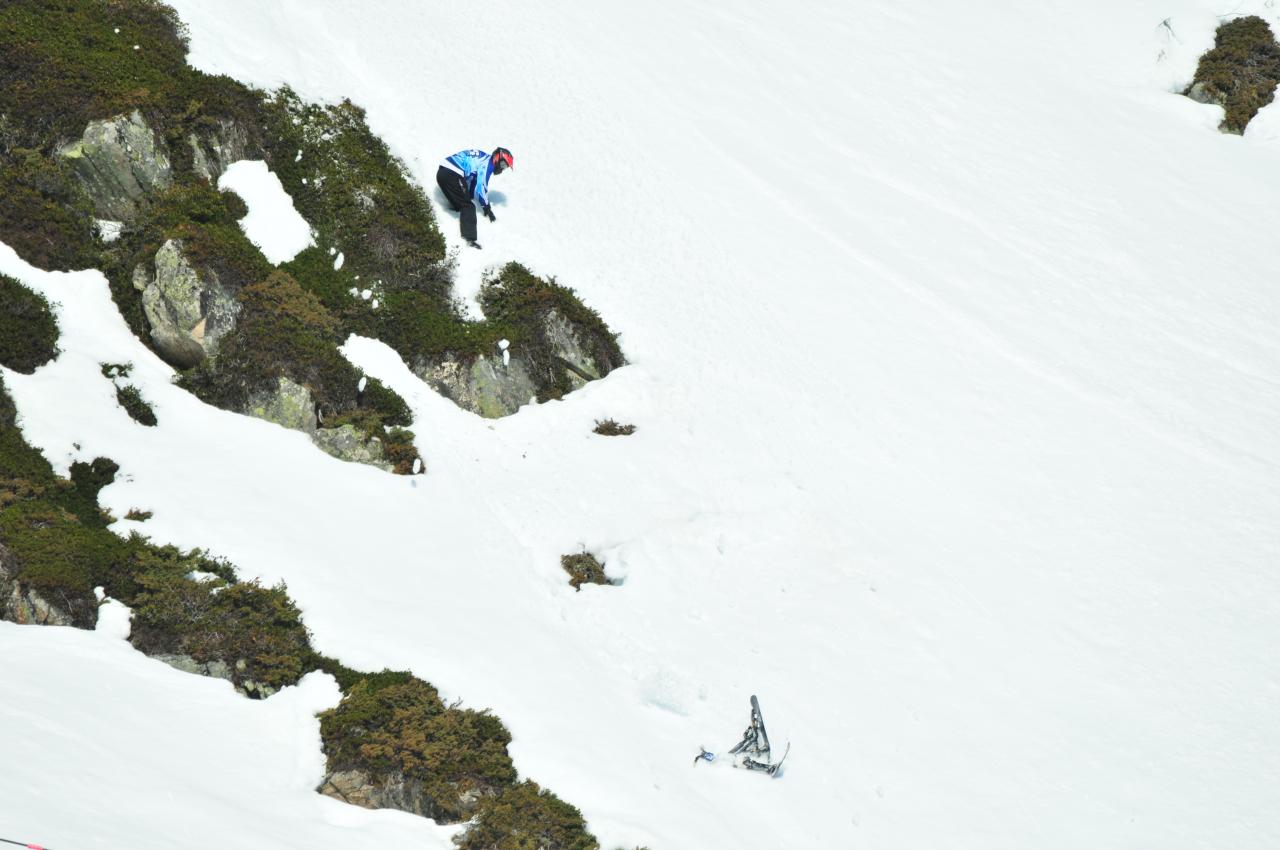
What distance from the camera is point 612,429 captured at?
2066cm

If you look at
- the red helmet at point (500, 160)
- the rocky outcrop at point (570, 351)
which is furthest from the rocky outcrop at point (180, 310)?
the red helmet at point (500, 160)

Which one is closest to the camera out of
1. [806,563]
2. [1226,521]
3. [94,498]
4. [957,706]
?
[94,498]

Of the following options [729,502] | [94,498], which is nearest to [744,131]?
[729,502]

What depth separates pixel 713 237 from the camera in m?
26.3

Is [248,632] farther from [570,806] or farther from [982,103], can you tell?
[982,103]

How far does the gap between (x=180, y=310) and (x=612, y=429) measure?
27.2 feet

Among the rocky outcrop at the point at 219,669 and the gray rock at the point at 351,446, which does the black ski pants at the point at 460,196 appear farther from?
the rocky outcrop at the point at 219,669

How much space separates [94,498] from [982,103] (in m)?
29.5

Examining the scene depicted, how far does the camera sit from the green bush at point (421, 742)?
12625mm

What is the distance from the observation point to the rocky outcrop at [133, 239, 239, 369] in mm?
17641

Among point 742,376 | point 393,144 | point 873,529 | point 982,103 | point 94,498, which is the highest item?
point 982,103

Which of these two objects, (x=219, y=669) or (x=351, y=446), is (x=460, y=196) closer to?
(x=351, y=446)

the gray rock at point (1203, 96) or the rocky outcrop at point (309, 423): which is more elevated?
the gray rock at point (1203, 96)

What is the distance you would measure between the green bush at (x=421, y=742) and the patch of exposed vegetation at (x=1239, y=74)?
32.2 meters
